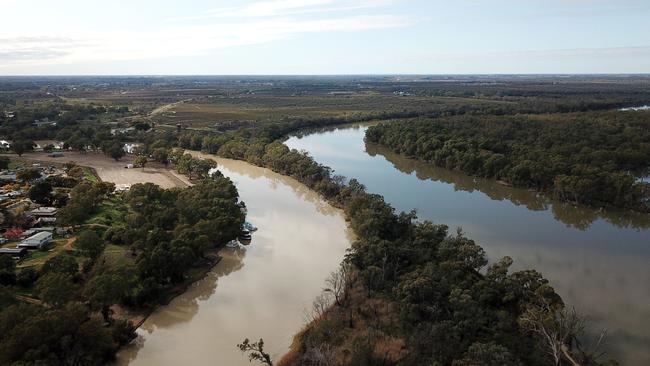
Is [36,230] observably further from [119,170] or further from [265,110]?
[265,110]

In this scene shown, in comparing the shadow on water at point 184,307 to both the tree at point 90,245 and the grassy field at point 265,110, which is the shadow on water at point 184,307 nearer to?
the tree at point 90,245

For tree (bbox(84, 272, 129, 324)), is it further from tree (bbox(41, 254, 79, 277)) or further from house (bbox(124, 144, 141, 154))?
house (bbox(124, 144, 141, 154))

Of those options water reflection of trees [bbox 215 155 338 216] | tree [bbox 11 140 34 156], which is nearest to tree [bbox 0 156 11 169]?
tree [bbox 11 140 34 156]

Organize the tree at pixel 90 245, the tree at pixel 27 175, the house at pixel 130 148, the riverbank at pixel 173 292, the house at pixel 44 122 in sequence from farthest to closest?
the house at pixel 44 122
the house at pixel 130 148
the tree at pixel 27 175
the tree at pixel 90 245
the riverbank at pixel 173 292

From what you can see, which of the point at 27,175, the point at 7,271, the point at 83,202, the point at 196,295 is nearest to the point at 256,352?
the point at 196,295

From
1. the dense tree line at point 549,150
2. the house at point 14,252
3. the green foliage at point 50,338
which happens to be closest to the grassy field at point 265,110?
the dense tree line at point 549,150

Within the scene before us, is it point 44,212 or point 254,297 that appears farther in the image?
point 44,212
